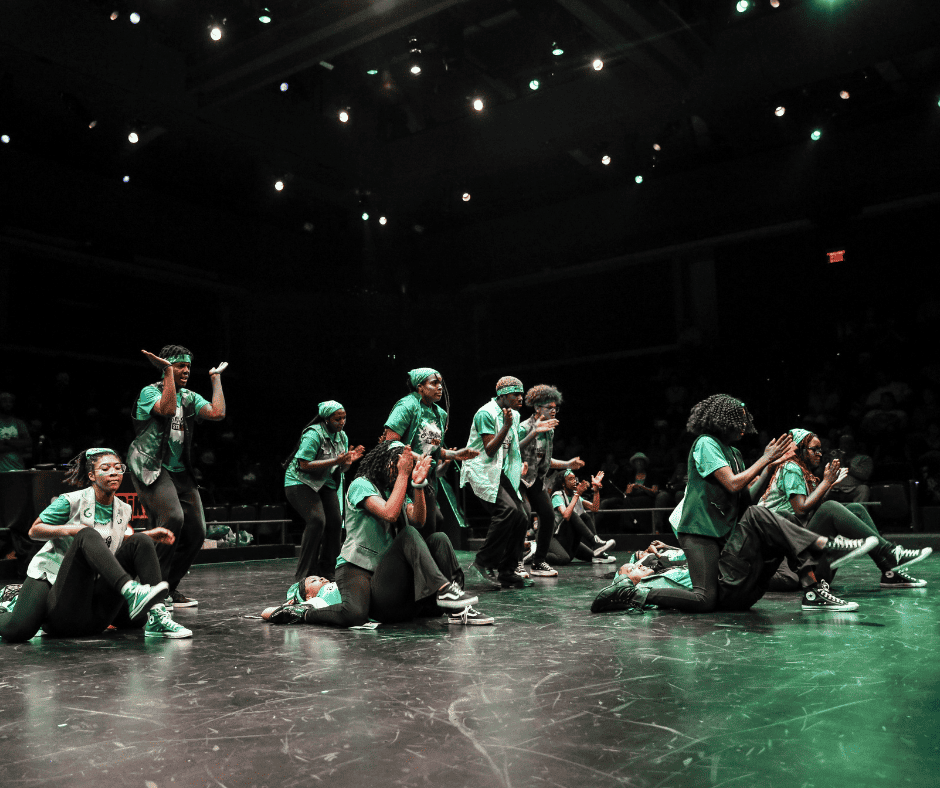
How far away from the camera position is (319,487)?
5590 mm

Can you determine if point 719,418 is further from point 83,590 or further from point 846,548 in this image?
point 83,590

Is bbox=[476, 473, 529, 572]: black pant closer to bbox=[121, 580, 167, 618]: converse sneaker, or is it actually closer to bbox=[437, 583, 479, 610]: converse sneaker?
bbox=[437, 583, 479, 610]: converse sneaker

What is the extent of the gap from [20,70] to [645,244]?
976cm

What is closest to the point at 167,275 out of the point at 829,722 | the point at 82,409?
the point at 82,409

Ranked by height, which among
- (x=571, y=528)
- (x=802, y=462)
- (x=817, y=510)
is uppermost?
(x=802, y=462)

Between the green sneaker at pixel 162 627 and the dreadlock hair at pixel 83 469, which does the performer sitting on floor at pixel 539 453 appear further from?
the dreadlock hair at pixel 83 469

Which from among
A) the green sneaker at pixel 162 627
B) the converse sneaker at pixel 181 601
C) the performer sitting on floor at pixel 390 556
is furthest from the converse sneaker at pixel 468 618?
the converse sneaker at pixel 181 601

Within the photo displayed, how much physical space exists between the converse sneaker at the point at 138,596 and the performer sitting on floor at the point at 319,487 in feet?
5.83

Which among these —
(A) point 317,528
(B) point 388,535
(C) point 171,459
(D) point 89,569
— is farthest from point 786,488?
(D) point 89,569

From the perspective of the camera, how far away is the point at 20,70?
9.92m

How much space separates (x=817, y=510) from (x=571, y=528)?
3760mm

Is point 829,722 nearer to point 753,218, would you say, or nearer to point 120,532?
point 120,532

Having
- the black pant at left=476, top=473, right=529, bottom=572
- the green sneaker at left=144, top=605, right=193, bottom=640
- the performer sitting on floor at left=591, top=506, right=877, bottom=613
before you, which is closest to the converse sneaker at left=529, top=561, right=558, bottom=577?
the black pant at left=476, top=473, right=529, bottom=572

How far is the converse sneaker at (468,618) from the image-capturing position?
4.12 metres
